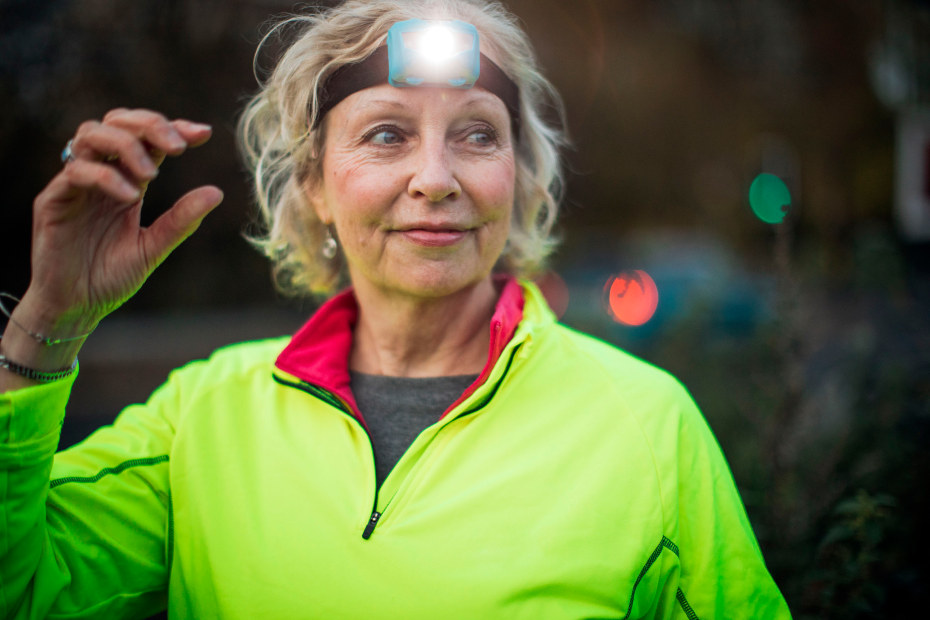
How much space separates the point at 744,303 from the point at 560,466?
24.1ft

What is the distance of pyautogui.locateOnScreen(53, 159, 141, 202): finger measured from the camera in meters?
1.16

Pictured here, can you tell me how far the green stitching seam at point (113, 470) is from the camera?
1455 millimetres

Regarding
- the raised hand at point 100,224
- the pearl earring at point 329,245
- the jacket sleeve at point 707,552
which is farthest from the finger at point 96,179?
the jacket sleeve at point 707,552

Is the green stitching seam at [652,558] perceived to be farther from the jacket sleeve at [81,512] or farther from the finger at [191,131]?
the finger at [191,131]

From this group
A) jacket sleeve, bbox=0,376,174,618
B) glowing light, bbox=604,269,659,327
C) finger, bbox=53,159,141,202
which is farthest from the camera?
glowing light, bbox=604,269,659,327

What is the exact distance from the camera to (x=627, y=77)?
9305mm

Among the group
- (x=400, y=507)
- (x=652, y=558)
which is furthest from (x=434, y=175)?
(x=652, y=558)

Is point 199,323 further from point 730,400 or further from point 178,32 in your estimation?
point 730,400

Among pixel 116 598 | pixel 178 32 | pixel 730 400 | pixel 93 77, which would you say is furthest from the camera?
pixel 178 32

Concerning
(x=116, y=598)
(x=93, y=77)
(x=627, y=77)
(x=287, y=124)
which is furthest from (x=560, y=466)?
(x=627, y=77)

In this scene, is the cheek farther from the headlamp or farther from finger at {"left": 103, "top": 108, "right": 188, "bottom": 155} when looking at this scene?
finger at {"left": 103, "top": 108, "right": 188, "bottom": 155}

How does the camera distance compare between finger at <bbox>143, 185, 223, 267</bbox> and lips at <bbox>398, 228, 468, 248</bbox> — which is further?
lips at <bbox>398, 228, 468, 248</bbox>

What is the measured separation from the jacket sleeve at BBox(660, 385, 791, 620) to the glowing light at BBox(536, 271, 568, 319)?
270 inches

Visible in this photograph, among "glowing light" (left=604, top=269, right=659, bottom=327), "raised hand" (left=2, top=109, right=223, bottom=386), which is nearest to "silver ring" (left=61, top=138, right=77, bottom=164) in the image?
"raised hand" (left=2, top=109, right=223, bottom=386)
